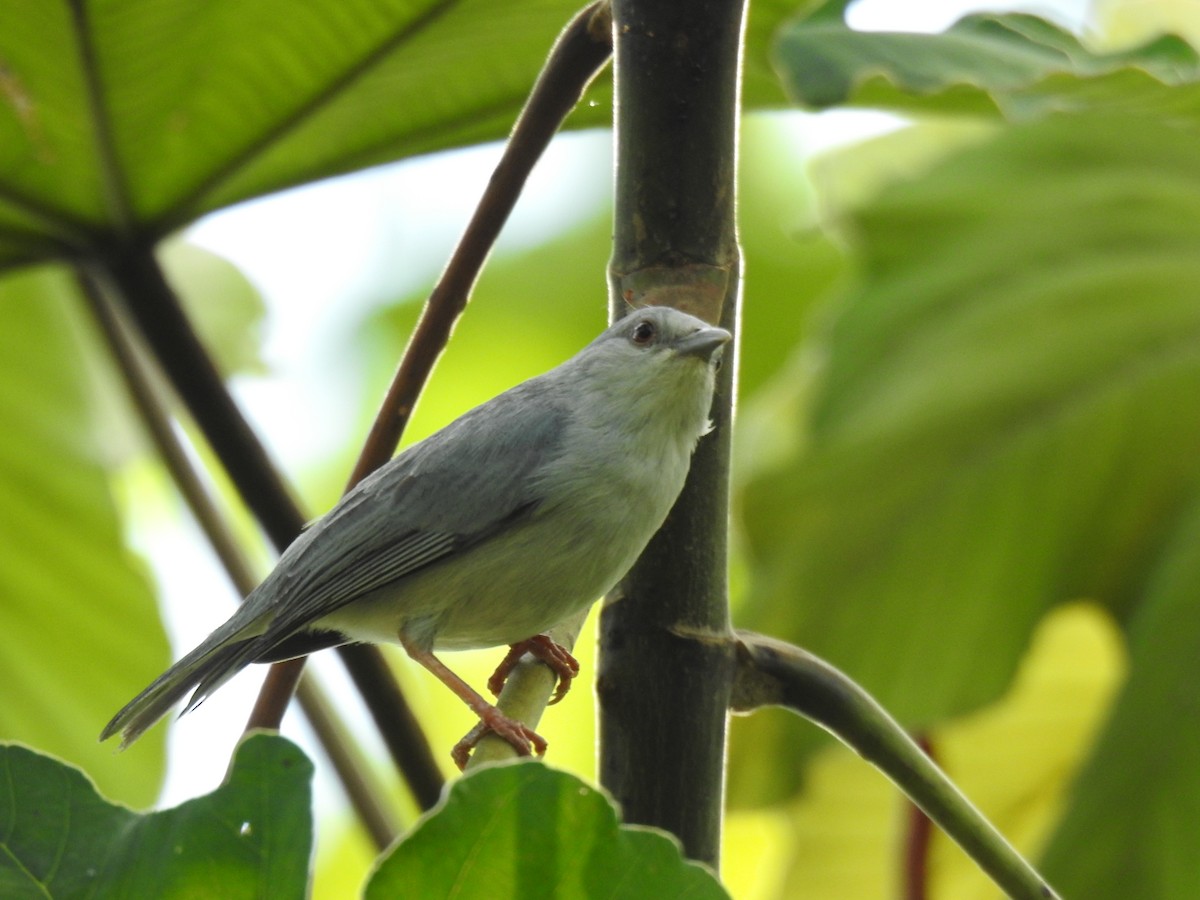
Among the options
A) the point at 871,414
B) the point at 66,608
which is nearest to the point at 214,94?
the point at 66,608

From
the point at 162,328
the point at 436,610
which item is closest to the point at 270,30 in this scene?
the point at 162,328

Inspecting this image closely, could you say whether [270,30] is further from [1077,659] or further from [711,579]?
[1077,659]

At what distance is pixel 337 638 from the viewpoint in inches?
107

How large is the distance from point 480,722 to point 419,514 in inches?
18.8

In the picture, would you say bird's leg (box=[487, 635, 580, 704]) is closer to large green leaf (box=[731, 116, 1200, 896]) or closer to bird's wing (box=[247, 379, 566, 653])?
bird's wing (box=[247, 379, 566, 653])

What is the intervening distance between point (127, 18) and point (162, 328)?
0.64m

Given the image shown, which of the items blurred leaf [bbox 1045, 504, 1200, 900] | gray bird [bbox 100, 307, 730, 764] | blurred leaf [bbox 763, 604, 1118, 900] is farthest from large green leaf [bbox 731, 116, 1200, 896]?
gray bird [bbox 100, 307, 730, 764]

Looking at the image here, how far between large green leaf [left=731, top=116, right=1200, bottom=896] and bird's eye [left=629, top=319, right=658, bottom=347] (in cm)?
63

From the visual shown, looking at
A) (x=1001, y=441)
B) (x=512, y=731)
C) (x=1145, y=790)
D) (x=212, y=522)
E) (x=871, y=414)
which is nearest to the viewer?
(x=512, y=731)

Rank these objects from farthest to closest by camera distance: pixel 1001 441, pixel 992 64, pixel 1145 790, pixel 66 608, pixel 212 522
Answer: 1. pixel 66 608
2. pixel 1001 441
3. pixel 1145 790
4. pixel 212 522
5. pixel 992 64

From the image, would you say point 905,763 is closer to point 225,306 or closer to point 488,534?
point 488,534

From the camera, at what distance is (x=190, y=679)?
8.86ft

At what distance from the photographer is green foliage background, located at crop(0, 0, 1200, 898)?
8.86 ft

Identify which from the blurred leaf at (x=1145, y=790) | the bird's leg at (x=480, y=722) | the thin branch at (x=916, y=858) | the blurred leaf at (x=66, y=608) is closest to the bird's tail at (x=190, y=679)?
the bird's leg at (x=480, y=722)
